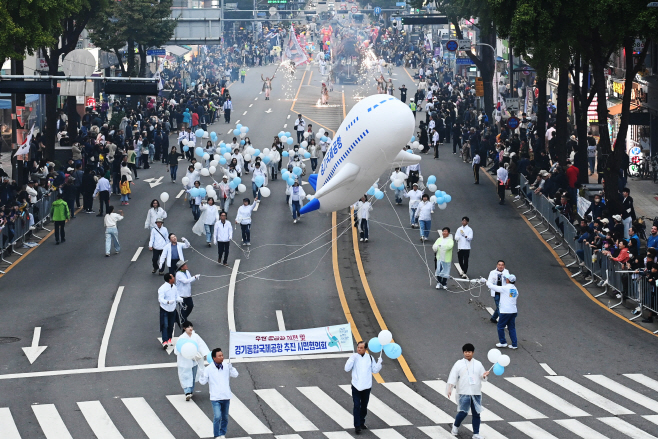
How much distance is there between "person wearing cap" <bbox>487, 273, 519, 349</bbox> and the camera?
21266 millimetres

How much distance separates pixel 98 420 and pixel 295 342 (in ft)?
16.2

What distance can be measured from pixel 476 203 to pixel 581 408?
20158 mm

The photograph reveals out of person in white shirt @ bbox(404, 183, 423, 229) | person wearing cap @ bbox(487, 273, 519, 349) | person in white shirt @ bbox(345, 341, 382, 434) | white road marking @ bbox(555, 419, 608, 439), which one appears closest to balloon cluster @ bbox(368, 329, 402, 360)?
person in white shirt @ bbox(345, 341, 382, 434)

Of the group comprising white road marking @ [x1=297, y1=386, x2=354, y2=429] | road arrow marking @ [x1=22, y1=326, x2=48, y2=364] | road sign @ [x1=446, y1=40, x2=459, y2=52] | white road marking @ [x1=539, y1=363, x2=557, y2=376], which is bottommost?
road arrow marking @ [x1=22, y1=326, x2=48, y2=364]

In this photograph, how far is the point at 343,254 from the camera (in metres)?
30.7

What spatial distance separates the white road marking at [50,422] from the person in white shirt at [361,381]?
4727 mm

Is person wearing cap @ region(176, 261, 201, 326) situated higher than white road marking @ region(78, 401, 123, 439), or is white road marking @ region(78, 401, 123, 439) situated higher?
person wearing cap @ region(176, 261, 201, 326)

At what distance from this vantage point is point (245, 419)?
17.8 metres

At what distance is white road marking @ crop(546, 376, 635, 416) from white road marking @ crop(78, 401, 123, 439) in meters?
8.26

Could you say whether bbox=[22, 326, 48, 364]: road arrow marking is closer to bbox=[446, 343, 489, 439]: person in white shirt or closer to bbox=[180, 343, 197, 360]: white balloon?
bbox=[180, 343, 197, 360]: white balloon

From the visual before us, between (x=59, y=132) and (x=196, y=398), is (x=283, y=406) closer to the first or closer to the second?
(x=196, y=398)

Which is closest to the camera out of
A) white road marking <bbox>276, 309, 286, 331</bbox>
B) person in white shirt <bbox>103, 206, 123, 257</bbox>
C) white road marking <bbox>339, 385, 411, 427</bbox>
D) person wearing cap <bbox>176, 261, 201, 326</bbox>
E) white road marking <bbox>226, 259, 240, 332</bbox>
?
white road marking <bbox>339, 385, 411, 427</bbox>

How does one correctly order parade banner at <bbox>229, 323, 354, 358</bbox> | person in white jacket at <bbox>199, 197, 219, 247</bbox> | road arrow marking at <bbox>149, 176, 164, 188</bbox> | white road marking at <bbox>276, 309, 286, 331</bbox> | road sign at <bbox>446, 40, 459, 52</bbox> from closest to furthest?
parade banner at <bbox>229, 323, 354, 358</bbox> → white road marking at <bbox>276, 309, 286, 331</bbox> → person in white jacket at <bbox>199, 197, 219, 247</bbox> → road arrow marking at <bbox>149, 176, 164, 188</bbox> → road sign at <bbox>446, 40, 459, 52</bbox>

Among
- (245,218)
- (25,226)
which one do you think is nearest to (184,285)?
(245,218)
